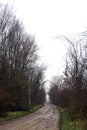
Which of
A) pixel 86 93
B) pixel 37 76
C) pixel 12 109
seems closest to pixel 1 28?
pixel 12 109

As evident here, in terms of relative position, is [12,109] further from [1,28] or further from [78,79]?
[78,79]

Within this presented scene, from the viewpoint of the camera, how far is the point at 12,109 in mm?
45062

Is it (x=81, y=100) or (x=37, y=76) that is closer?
(x=81, y=100)

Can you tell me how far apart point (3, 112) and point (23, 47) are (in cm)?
2441

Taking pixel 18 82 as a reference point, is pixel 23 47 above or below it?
above

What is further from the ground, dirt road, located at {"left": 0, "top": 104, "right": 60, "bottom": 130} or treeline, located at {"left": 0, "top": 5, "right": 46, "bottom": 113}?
treeline, located at {"left": 0, "top": 5, "right": 46, "bottom": 113}

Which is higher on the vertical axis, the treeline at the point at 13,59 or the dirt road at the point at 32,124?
the treeline at the point at 13,59

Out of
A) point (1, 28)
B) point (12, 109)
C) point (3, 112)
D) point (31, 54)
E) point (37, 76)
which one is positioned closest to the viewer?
point (3, 112)

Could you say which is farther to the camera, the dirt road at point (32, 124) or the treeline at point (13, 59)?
the treeline at point (13, 59)

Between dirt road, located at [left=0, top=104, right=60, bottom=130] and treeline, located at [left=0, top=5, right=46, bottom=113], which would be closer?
dirt road, located at [left=0, top=104, right=60, bottom=130]

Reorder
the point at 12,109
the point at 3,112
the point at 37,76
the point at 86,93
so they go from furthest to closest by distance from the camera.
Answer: the point at 37,76 → the point at 12,109 → the point at 3,112 → the point at 86,93

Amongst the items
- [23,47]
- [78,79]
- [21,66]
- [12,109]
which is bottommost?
[12,109]

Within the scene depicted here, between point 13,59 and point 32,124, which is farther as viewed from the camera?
point 13,59

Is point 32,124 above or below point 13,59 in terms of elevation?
below
